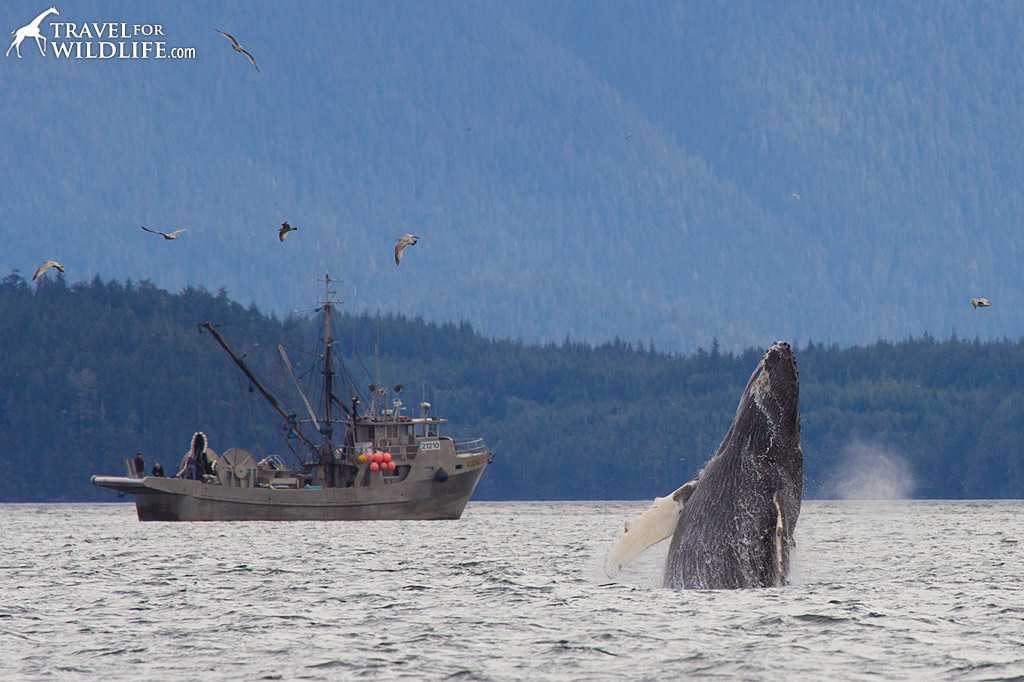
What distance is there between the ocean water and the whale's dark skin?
95cm

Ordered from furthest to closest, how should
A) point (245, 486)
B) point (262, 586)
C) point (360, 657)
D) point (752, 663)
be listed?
point (245, 486) < point (262, 586) < point (360, 657) < point (752, 663)

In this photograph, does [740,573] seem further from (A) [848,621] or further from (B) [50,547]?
(B) [50,547]

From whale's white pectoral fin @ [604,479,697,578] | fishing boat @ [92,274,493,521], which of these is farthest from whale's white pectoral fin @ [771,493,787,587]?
fishing boat @ [92,274,493,521]

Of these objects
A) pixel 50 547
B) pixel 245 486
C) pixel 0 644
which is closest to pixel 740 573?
pixel 0 644

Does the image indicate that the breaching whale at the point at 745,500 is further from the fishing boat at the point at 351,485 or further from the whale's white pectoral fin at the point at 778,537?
the fishing boat at the point at 351,485

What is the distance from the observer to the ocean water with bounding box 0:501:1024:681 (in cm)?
1719

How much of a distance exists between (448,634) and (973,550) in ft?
92.4

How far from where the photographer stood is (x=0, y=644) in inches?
782

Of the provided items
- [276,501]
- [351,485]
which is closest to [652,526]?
[276,501]

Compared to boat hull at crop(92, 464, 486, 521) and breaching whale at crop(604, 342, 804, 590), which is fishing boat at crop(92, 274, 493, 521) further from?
breaching whale at crop(604, 342, 804, 590)

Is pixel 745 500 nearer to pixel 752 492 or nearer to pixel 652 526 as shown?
pixel 752 492

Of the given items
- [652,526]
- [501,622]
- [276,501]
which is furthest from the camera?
[276,501]

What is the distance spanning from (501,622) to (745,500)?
5.32 meters

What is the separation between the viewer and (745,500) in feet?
60.8
